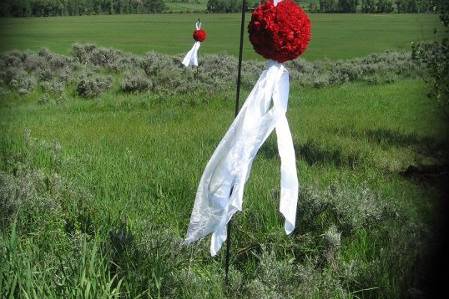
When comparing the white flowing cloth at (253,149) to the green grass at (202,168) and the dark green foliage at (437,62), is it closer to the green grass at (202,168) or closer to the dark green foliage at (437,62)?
the green grass at (202,168)

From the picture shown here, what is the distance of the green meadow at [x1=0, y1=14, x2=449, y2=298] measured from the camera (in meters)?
2.77

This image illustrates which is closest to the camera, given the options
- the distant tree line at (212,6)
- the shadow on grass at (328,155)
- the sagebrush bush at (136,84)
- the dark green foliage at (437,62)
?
the dark green foliage at (437,62)

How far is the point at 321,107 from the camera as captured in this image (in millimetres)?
10016

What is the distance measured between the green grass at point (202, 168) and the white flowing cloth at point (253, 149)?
41 cm

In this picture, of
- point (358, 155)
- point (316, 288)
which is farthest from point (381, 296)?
point (358, 155)

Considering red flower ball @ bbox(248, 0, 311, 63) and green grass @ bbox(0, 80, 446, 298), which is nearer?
red flower ball @ bbox(248, 0, 311, 63)

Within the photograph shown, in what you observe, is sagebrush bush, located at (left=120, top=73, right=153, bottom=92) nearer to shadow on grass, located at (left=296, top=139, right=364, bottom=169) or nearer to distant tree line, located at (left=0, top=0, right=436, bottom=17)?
distant tree line, located at (left=0, top=0, right=436, bottom=17)

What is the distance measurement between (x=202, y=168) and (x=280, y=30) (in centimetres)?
276

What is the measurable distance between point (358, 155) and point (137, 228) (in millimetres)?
3332

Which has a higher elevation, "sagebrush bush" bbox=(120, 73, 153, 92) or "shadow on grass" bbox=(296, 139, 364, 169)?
"shadow on grass" bbox=(296, 139, 364, 169)

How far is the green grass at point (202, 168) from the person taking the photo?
2902mm

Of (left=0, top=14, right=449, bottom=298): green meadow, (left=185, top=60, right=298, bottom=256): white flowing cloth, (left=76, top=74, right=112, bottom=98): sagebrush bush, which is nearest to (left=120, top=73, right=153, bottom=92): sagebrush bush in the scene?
(left=76, top=74, right=112, bottom=98): sagebrush bush

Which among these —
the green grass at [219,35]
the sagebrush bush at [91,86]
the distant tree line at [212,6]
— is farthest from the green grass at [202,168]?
the green grass at [219,35]

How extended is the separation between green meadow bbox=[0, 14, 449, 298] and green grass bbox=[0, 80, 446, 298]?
0.01 metres
